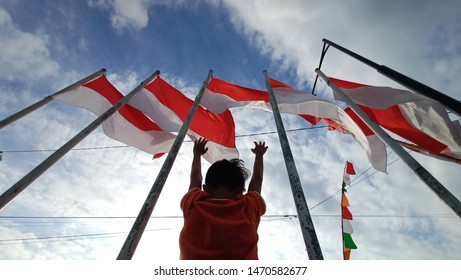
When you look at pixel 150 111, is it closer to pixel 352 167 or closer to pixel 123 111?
pixel 123 111

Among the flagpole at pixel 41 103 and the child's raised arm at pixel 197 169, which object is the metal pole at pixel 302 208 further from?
the flagpole at pixel 41 103

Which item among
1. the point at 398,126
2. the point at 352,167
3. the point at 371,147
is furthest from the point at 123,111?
the point at 352,167

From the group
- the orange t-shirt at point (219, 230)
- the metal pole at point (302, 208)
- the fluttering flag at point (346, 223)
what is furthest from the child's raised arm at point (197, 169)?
the fluttering flag at point (346, 223)

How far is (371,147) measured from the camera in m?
5.64

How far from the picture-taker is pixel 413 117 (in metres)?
5.43

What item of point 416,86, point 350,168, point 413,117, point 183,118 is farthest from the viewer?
point 350,168

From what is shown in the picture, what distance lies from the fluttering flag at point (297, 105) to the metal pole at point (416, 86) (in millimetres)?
1068

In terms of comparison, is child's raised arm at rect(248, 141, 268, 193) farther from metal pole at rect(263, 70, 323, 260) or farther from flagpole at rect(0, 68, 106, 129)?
flagpole at rect(0, 68, 106, 129)

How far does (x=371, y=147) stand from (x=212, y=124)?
135 inches

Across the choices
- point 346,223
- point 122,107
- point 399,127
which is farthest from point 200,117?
point 346,223

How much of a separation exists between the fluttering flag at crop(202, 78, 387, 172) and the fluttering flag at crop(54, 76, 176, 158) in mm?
1331

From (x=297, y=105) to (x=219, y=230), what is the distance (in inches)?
180

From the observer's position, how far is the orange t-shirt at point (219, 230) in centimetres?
212

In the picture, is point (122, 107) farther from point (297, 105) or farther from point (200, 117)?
point (297, 105)
